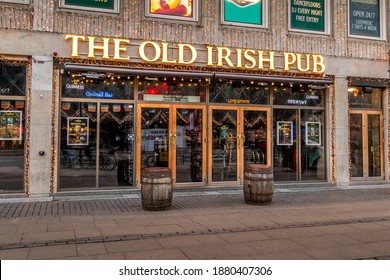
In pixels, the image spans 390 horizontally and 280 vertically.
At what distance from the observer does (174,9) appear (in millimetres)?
11438

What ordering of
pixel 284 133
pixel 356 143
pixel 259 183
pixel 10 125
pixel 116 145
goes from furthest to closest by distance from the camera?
1. pixel 356 143
2. pixel 284 133
3. pixel 116 145
4. pixel 10 125
5. pixel 259 183

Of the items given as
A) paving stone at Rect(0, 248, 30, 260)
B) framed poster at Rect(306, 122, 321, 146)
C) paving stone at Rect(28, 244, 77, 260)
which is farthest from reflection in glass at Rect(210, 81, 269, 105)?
paving stone at Rect(0, 248, 30, 260)

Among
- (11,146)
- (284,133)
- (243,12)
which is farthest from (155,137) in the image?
(243,12)

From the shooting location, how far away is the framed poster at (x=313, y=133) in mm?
12852

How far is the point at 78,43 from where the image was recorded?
10320 millimetres

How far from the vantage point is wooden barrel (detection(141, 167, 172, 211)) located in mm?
8461

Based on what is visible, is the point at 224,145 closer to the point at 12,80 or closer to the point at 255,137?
the point at 255,137

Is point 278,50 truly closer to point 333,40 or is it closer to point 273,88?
point 273,88

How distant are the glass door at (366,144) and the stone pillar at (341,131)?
0.51 metres

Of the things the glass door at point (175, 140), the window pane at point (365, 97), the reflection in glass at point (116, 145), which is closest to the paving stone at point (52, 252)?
the reflection in glass at point (116, 145)

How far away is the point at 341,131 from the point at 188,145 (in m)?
5.19

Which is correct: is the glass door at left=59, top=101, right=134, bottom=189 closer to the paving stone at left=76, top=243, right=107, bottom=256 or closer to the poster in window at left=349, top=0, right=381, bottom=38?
the paving stone at left=76, top=243, right=107, bottom=256

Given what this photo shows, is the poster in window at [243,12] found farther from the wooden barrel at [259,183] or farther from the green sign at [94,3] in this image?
the wooden barrel at [259,183]

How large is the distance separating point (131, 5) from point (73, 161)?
183 inches
